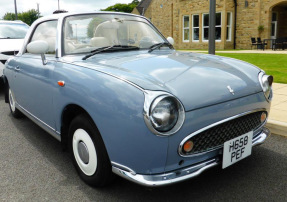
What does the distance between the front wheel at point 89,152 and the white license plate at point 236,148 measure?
917mm

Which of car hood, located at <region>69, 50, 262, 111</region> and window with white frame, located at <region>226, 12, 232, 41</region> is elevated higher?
window with white frame, located at <region>226, 12, 232, 41</region>

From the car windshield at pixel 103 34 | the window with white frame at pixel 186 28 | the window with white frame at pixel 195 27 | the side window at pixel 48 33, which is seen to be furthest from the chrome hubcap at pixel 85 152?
the window with white frame at pixel 186 28

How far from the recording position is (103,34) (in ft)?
10.8

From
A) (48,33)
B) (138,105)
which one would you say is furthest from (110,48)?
(138,105)

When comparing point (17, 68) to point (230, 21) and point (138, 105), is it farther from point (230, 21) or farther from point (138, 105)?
point (230, 21)

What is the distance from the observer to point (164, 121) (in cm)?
194

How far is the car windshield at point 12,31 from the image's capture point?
804 cm

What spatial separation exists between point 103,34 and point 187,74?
1345mm

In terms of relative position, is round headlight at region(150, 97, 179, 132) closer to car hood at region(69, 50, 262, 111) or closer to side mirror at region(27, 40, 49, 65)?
car hood at region(69, 50, 262, 111)

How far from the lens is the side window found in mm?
3289

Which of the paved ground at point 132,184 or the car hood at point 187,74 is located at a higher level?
the car hood at point 187,74

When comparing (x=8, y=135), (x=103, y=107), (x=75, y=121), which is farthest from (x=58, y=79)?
(x=8, y=135)

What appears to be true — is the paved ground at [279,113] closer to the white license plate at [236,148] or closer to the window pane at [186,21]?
the white license plate at [236,148]

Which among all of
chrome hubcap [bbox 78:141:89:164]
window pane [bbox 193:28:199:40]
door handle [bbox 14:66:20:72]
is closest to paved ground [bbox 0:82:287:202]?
chrome hubcap [bbox 78:141:89:164]
